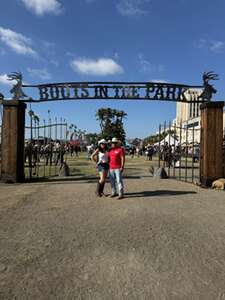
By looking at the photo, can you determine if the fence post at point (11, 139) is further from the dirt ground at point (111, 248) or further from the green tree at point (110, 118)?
the green tree at point (110, 118)

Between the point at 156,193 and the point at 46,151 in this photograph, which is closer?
the point at 156,193

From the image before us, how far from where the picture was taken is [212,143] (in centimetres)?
1281

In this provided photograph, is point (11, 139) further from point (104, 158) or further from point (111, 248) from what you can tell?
point (111, 248)

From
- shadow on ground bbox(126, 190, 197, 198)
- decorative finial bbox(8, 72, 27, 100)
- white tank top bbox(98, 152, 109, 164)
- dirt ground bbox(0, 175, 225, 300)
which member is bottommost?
dirt ground bbox(0, 175, 225, 300)

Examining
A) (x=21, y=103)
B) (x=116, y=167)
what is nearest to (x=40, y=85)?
(x=21, y=103)

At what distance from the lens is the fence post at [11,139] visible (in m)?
13.3

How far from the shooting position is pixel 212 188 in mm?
12500

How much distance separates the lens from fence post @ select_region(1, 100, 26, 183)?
13344mm

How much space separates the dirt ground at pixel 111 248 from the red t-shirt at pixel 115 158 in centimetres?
114

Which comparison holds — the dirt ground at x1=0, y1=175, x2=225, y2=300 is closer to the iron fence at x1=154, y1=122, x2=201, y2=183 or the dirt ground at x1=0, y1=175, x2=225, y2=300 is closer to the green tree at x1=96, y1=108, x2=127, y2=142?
the iron fence at x1=154, y1=122, x2=201, y2=183

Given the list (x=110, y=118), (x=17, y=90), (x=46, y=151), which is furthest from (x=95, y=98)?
(x=110, y=118)

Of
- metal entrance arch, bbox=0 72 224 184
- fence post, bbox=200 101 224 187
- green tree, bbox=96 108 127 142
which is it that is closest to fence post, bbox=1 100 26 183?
metal entrance arch, bbox=0 72 224 184

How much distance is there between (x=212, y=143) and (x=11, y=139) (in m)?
7.01

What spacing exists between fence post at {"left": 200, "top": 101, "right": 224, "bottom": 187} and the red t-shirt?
3.64 metres
